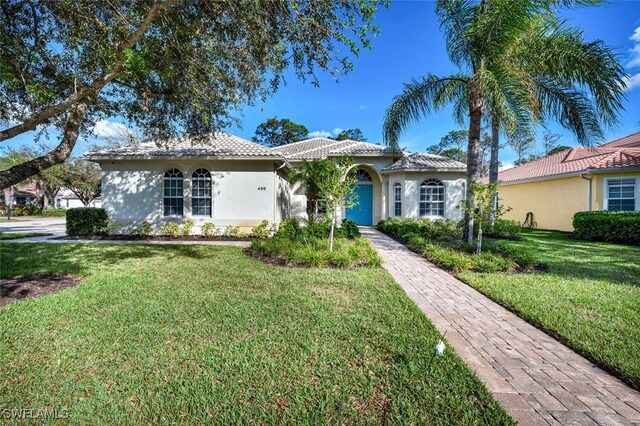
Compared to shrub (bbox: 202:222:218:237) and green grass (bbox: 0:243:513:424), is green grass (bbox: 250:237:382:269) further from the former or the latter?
shrub (bbox: 202:222:218:237)

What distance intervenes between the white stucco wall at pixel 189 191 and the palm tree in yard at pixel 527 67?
8530 mm

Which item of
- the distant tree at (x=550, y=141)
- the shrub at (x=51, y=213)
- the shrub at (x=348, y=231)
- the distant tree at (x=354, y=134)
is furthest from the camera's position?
the distant tree at (x=354, y=134)

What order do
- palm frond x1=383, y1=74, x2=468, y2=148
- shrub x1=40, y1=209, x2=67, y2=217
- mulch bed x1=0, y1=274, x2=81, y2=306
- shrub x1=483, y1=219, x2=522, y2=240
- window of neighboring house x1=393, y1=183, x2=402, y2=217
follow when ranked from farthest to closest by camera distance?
shrub x1=40, y1=209, x2=67, y2=217
window of neighboring house x1=393, y1=183, x2=402, y2=217
shrub x1=483, y1=219, x2=522, y2=240
palm frond x1=383, y1=74, x2=468, y2=148
mulch bed x1=0, y1=274, x2=81, y2=306

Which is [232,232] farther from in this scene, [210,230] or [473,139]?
[473,139]

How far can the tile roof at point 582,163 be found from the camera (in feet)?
48.1

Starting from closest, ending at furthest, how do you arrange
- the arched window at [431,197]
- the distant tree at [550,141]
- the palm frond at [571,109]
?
the palm frond at [571,109]
the arched window at [431,197]
the distant tree at [550,141]

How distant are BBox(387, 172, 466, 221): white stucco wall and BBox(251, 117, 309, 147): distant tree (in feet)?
100

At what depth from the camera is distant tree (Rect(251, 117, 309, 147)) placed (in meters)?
44.6

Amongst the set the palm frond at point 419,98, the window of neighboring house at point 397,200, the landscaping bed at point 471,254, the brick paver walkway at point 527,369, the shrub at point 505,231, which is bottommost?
the brick paver walkway at point 527,369

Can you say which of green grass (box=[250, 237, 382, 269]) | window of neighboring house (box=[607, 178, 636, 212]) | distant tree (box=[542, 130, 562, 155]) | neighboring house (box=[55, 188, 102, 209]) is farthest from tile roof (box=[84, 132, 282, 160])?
neighboring house (box=[55, 188, 102, 209])

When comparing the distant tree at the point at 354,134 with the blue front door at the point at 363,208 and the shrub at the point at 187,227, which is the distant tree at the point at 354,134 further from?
the shrub at the point at 187,227

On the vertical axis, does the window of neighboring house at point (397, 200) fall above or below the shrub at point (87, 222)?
above

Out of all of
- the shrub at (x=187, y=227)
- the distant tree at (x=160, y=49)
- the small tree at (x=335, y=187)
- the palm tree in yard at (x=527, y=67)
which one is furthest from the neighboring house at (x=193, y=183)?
the palm tree in yard at (x=527, y=67)

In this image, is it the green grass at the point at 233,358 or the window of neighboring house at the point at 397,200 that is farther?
the window of neighboring house at the point at 397,200
